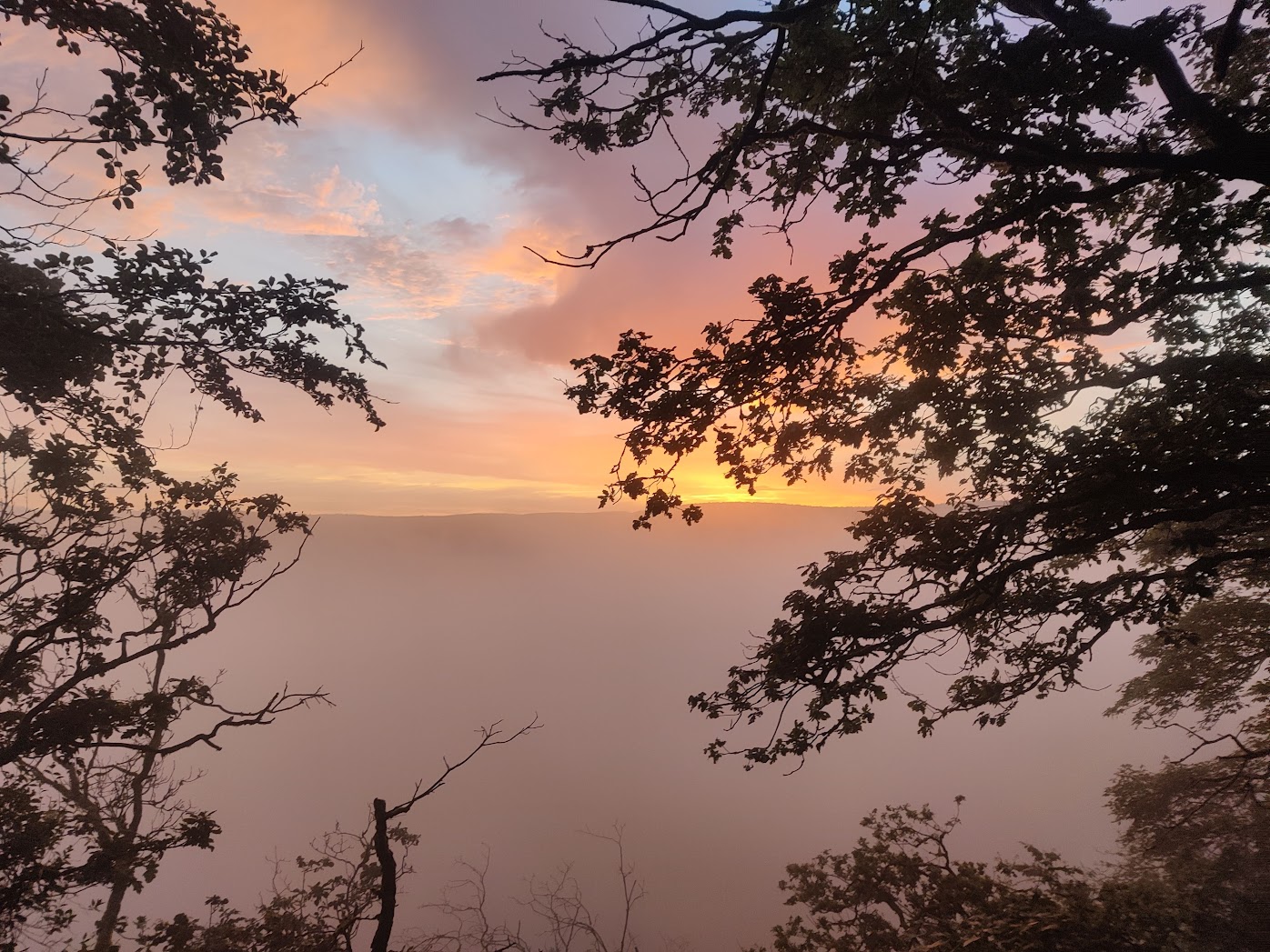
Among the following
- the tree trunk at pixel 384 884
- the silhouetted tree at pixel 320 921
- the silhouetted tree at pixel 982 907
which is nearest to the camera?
the tree trunk at pixel 384 884

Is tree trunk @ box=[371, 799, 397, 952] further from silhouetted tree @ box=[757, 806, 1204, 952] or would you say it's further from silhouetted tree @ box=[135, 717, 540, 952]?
silhouetted tree @ box=[757, 806, 1204, 952]

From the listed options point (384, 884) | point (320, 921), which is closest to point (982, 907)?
point (384, 884)

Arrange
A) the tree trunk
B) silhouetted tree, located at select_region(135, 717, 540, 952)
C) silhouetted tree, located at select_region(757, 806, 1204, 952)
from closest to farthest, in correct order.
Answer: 1. the tree trunk
2. silhouetted tree, located at select_region(135, 717, 540, 952)
3. silhouetted tree, located at select_region(757, 806, 1204, 952)

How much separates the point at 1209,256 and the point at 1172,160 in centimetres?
221

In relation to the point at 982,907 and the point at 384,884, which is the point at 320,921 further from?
the point at 982,907

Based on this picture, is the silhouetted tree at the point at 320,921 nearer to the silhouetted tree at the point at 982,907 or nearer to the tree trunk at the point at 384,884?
the tree trunk at the point at 384,884

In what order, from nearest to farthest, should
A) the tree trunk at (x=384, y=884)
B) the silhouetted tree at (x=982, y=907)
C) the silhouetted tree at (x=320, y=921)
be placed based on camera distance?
1. the tree trunk at (x=384, y=884)
2. the silhouetted tree at (x=320, y=921)
3. the silhouetted tree at (x=982, y=907)

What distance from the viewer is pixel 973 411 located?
244 inches

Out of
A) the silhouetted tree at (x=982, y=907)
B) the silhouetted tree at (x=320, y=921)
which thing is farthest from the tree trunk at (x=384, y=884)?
the silhouetted tree at (x=982, y=907)

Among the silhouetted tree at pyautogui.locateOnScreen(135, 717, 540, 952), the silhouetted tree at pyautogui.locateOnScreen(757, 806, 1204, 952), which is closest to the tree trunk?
the silhouetted tree at pyautogui.locateOnScreen(135, 717, 540, 952)

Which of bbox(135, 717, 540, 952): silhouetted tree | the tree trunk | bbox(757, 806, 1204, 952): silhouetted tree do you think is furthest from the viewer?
bbox(757, 806, 1204, 952): silhouetted tree

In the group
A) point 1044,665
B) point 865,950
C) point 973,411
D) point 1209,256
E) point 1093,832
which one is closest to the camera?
point 1209,256

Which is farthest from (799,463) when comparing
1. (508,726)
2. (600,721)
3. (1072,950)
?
(508,726)

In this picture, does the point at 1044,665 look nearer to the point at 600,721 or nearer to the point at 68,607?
the point at 68,607
